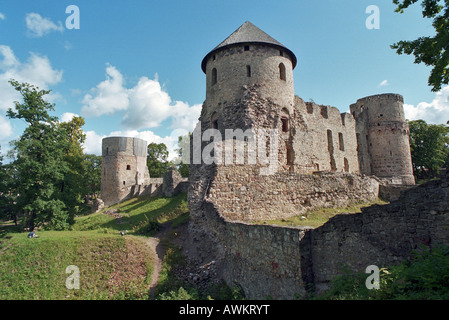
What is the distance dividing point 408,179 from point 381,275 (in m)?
31.5

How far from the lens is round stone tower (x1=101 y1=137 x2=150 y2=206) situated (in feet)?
119

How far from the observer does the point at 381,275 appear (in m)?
5.64

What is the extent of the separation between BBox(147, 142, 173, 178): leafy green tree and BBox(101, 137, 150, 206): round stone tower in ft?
32.6

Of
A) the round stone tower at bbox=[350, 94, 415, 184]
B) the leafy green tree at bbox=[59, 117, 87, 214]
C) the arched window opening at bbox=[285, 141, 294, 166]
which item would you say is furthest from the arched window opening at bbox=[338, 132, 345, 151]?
the leafy green tree at bbox=[59, 117, 87, 214]

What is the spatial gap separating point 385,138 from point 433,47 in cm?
2626

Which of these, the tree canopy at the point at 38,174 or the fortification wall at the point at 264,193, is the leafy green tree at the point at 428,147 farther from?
the tree canopy at the point at 38,174

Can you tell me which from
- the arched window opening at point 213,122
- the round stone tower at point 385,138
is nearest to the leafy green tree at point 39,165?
the arched window opening at point 213,122

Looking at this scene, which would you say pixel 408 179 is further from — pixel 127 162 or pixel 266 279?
pixel 127 162

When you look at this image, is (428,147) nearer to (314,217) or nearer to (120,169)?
(314,217)

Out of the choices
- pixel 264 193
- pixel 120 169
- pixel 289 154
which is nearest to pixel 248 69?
pixel 289 154

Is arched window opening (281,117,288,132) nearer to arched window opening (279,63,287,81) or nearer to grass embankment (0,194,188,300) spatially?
arched window opening (279,63,287,81)

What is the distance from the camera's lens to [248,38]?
19562mm
